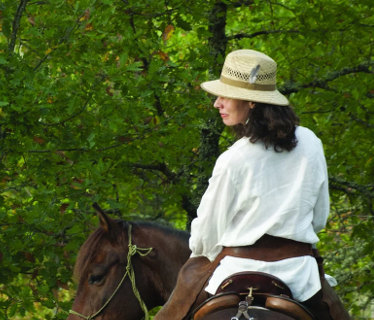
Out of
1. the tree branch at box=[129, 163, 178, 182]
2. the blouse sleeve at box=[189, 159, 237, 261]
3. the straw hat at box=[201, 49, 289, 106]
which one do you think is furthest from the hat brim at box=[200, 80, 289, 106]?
the tree branch at box=[129, 163, 178, 182]

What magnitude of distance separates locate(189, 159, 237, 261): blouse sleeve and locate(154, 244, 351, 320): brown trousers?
0.30 feet

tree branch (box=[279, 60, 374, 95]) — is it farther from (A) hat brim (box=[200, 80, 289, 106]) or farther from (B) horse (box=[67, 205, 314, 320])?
(A) hat brim (box=[200, 80, 289, 106])

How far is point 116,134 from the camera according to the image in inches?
312

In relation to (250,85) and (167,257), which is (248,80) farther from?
(167,257)

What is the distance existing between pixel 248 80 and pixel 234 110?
17 cm

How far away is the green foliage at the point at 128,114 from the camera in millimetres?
7238

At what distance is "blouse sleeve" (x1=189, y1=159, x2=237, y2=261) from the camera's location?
4.37m

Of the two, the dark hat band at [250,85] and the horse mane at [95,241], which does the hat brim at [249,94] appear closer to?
the dark hat band at [250,85]

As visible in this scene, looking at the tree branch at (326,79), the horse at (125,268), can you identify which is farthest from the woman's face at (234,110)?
the tree branch at (326,79)

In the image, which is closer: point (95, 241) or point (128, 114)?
point (95, 241)

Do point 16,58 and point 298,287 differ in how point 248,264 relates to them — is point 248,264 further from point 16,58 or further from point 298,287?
point 16,58

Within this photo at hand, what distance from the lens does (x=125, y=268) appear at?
222 inches

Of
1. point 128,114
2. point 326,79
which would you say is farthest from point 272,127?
point 326,79

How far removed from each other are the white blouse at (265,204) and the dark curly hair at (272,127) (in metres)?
0.04
